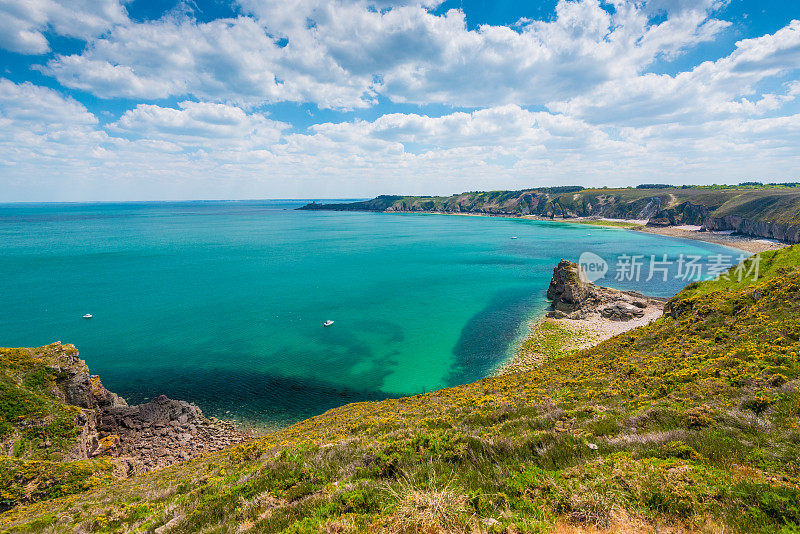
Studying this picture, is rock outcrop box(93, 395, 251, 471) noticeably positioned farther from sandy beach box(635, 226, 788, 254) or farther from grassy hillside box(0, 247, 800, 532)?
sandy beach box(635, 226, 788, 254)

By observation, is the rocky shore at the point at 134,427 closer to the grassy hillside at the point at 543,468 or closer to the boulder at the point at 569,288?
the grassy hillside at the point at 543,468

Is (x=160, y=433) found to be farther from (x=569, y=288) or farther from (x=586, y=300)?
(x=586, y=300)

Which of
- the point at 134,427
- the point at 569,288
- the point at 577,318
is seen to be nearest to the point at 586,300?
the point at 569,288

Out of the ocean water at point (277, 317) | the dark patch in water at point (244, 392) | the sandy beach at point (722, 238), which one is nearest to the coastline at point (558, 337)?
the ocean water at point (277, 317)

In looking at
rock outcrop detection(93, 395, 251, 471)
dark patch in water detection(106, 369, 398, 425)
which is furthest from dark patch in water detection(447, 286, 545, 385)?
rock outcrop detection(93, 395, 251, 471)

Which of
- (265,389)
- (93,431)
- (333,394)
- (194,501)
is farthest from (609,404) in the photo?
(93,431)

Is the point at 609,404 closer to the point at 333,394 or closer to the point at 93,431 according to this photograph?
the point at 333,394
